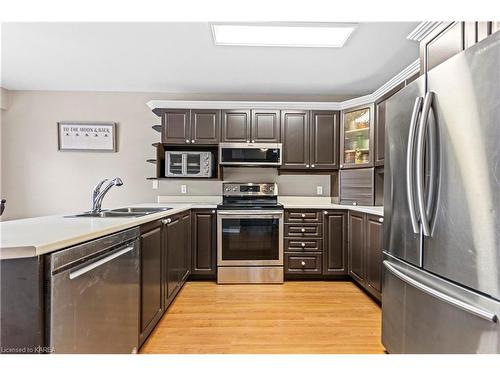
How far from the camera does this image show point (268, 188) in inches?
142

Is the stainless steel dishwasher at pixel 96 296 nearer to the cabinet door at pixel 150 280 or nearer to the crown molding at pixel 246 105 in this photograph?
the cabinet door at pixel 150 280

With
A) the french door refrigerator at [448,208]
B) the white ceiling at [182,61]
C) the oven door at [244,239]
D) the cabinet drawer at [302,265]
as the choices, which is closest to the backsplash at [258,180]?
the oven door at [244,239]

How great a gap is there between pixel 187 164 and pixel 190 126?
1.60 ft

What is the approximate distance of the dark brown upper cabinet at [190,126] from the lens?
338cm

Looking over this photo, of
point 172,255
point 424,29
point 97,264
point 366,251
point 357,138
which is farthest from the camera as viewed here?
point 357,138

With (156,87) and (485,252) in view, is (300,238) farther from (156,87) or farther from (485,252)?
(156,87)

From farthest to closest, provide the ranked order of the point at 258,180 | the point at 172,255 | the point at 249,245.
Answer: the point at 258,180, the point at 249,245, the point at 172,255

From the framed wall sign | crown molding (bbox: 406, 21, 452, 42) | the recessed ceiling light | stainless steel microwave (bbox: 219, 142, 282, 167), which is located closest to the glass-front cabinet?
stainless steel microwave (bbox: 219, 142, 282, 167)

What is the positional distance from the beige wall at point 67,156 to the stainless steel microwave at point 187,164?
1.90ft

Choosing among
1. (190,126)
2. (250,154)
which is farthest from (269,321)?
(190,126)

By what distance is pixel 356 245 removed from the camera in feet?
9.48

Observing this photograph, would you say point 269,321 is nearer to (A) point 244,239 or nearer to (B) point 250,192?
(A) point 244,239
